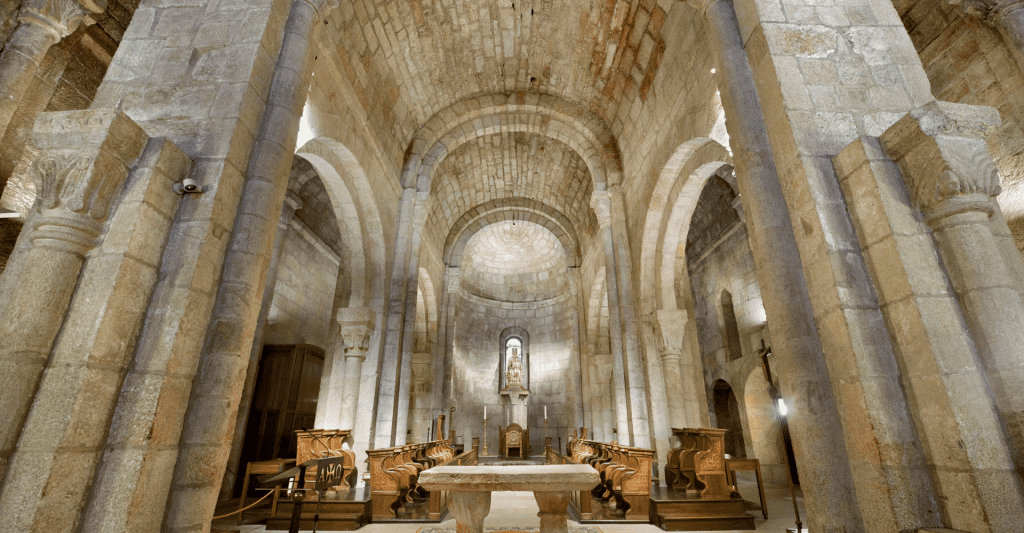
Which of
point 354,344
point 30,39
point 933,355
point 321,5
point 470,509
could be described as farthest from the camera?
point 354,344

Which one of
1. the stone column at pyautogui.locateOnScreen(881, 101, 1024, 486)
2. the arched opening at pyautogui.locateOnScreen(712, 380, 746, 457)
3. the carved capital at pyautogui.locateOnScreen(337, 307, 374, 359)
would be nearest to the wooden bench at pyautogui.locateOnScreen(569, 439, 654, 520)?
the stone column at pyautogui.locateOnScreen(881, 101, 1024, 486)

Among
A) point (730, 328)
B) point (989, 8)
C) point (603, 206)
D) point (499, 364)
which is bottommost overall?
point (499, 364)

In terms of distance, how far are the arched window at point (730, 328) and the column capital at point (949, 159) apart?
34.0 ft

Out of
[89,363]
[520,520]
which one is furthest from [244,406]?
[89,363]

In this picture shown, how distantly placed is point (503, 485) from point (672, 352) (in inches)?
215

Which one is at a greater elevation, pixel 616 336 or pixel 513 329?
pixel 513 329

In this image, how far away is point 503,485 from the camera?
142 inches

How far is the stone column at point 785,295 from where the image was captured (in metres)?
2.78

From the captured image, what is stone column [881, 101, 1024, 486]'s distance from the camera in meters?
2.34

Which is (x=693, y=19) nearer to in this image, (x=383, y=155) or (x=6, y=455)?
(x=383, y=155)

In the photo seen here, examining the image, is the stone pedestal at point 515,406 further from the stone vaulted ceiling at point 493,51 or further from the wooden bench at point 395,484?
the stone vaulted ceiling at point 493,51

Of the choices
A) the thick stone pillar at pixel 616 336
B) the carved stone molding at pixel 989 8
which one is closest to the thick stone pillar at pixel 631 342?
the thick stone pillar at pixel 616 336

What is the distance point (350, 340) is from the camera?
8273mm

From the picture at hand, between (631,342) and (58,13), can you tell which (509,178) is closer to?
(631,342)
